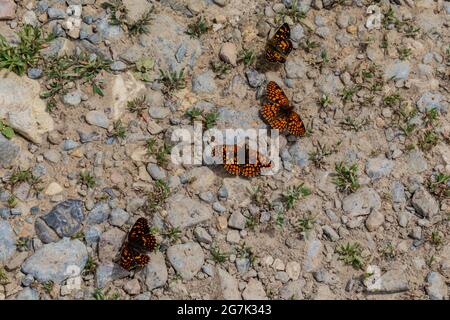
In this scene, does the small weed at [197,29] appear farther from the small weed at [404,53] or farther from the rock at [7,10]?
the small weed at [404,53]

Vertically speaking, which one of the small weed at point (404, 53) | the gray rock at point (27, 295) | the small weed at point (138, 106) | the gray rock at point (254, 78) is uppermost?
the small weed at point (404, 53)

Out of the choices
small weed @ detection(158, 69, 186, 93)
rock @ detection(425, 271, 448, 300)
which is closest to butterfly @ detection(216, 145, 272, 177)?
small weed @ detection(158, 69, 186, 93)

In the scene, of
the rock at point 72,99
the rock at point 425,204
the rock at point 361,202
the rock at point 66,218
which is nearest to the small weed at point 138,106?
the rock at point 72,99

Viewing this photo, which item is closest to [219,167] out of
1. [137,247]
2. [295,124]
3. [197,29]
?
[295,124]

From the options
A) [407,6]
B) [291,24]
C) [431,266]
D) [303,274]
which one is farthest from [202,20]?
[431,266]

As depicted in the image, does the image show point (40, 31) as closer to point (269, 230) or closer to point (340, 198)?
point (269, 230)

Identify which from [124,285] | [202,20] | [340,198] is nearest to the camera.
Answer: [124,285]

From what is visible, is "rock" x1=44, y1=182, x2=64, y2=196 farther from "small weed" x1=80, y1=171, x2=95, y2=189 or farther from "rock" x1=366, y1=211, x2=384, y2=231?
"rock" x1=366, y1=211, x2=384, y2=231
